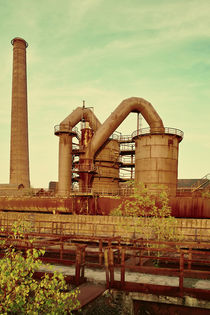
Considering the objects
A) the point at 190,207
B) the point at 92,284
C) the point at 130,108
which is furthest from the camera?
the point at 130,108

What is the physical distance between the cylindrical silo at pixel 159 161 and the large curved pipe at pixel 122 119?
1.62 meters

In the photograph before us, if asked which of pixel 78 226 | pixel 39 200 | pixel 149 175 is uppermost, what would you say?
pixel 149 175

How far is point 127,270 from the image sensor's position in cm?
1038

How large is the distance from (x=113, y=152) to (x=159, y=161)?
9896mm

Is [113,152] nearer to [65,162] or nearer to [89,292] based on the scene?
[65,162]

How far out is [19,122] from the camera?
154ft

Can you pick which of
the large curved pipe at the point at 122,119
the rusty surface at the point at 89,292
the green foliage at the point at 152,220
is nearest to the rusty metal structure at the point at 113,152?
the large curved pipe at the point at 122,119

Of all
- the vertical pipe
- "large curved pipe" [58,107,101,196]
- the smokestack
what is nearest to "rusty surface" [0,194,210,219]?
"large curved pipe" [58,107,101,196]

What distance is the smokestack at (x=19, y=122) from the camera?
45656mm

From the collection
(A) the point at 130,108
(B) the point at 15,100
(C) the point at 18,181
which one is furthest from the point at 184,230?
(B) the point at 15,100

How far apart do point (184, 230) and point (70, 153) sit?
65.7 feet

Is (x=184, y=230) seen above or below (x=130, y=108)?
below

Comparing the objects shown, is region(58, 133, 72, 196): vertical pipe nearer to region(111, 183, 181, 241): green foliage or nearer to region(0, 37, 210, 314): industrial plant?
region(0, 37, 210, 314): industrial plant

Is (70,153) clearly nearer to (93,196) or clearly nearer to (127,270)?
(93,196)
